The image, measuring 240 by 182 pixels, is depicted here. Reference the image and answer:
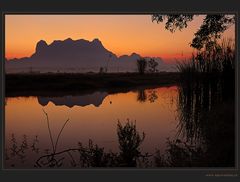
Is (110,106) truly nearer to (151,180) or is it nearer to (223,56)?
(223,56)

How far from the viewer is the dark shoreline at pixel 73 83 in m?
6.53

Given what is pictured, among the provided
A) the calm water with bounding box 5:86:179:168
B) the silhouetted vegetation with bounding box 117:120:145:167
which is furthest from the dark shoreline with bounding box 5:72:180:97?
the silhouetted vegetation with bounding box 117:120:145:167

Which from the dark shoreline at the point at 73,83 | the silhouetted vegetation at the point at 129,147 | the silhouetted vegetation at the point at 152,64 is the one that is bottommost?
the silhouetted vegetation at the point at 129,147

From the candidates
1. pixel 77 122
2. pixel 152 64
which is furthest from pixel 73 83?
pixel 152 64

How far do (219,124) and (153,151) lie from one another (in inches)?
42.4

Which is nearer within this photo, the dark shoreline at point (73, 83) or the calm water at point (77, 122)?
the calm water at point (77, 122)

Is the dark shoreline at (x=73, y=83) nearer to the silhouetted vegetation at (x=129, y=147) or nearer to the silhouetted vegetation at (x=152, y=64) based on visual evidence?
the silhouetted vegetation at (x=152, y=64)

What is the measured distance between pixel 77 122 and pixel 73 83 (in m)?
2.27

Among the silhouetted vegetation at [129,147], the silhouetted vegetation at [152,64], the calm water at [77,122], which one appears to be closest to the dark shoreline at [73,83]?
the calm water at [77,122]

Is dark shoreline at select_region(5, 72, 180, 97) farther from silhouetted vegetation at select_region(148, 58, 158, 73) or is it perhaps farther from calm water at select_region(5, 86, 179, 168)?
silhouetted vegetation at select_region(148, 58, 158, 73)

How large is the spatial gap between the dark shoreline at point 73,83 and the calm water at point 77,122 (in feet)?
0.64

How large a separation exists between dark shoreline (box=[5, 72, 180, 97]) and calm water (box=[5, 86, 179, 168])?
0.20 metres

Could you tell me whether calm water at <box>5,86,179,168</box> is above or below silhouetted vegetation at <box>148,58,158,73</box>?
below

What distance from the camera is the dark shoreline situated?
6.53 m
